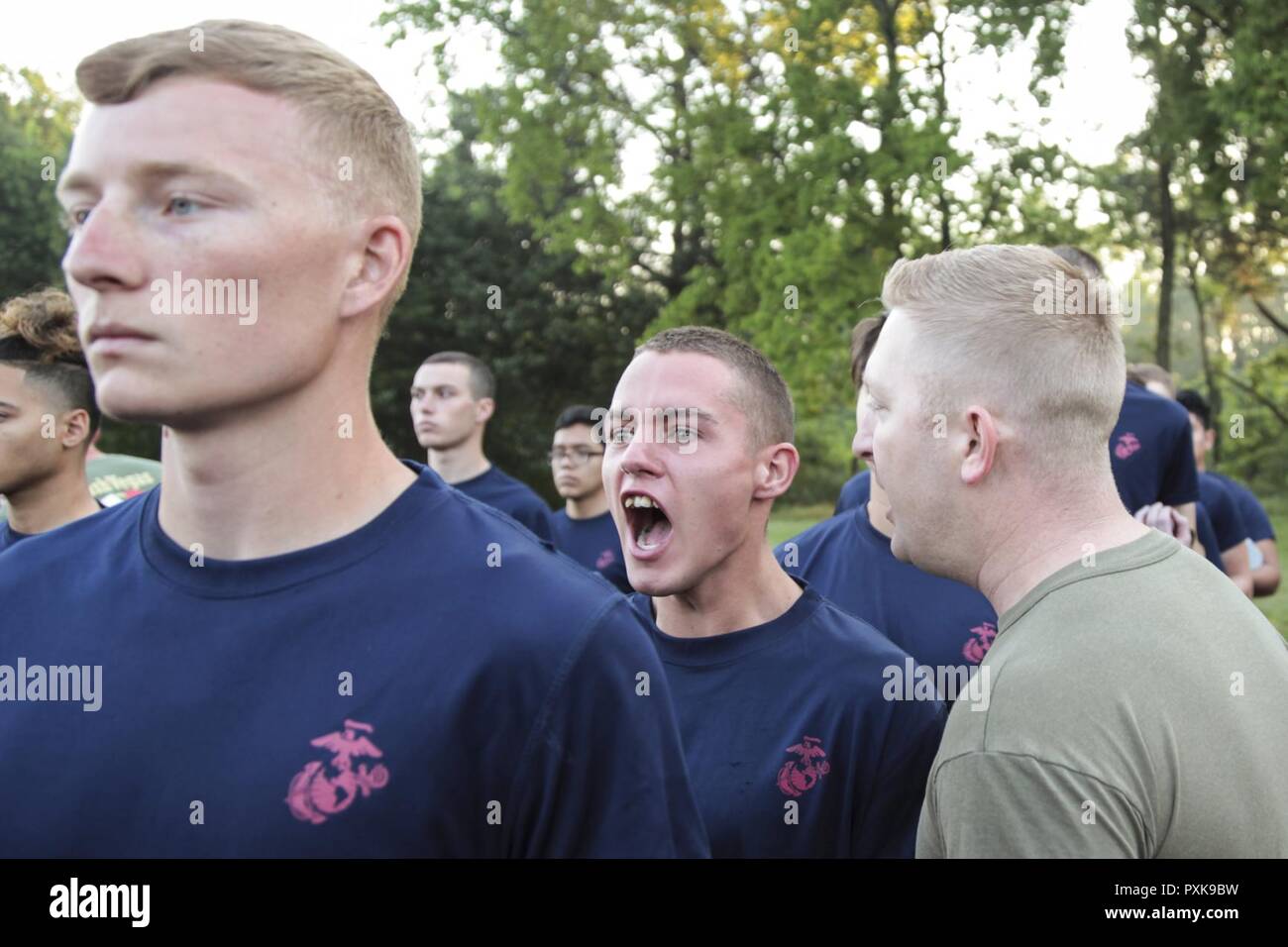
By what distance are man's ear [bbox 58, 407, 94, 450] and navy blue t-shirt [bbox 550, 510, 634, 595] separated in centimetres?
362

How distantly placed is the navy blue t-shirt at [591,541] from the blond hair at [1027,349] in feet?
18.9

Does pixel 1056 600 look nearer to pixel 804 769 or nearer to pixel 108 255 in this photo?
pixel 804 769

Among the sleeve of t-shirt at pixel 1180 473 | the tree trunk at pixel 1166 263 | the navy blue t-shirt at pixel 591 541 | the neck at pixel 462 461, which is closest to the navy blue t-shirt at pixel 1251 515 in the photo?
the sleeve of t-shirt at pixel 1180 473

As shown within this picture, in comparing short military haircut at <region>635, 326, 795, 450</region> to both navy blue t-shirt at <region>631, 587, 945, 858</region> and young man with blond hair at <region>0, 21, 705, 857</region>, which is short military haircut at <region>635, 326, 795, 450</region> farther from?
young man with blond hair at <region>0, 21, 705, 857</region>

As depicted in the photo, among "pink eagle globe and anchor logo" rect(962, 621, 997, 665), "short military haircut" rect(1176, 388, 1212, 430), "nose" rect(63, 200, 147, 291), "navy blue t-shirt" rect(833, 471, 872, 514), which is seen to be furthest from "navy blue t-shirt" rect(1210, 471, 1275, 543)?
"nose" rect(63, 200, 147, 291)

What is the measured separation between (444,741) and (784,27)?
22.9m

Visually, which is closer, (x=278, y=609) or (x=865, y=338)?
(x=278, y=609)

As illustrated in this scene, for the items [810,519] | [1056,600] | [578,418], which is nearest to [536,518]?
[578,418]

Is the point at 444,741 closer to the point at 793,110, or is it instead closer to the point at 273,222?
the point at 273,222

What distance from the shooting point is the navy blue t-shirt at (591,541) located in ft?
27.9

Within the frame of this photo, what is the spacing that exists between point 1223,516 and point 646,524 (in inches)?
206

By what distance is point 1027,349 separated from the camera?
254 cm

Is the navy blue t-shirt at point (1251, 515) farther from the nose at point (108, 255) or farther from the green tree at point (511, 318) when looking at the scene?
the green tree at point (511, 318)

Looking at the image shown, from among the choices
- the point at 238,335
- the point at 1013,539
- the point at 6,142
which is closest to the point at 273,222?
the point at 238,335
